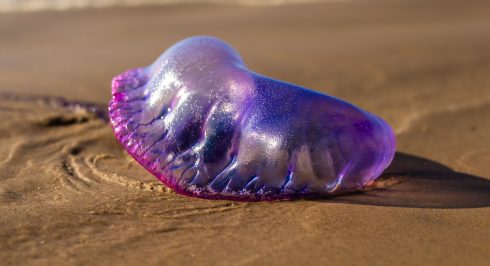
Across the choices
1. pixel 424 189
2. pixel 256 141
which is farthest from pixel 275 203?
pixel 424 189

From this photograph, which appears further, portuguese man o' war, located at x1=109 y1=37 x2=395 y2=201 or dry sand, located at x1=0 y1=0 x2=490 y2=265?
portuguese man o' war, located at x1=109 y1=37 x2=395 y2=201

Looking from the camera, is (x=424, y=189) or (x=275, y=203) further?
(x=424, y=189)

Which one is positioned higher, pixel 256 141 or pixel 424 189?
pixel 256 141

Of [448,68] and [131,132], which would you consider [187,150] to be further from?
[448,68]

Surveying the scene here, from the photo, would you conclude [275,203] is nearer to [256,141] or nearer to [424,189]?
[256,141]

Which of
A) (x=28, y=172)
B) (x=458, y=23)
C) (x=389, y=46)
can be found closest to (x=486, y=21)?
A: (x=458, y=23)

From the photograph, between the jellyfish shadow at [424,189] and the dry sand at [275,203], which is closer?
the dry sand at [275,203]
